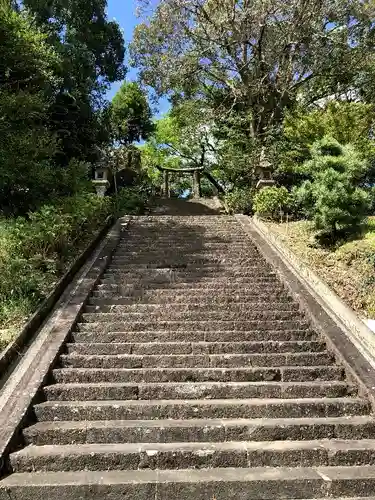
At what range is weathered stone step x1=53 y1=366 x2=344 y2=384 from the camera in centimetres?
533

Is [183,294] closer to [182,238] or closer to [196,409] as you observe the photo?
[196,409]

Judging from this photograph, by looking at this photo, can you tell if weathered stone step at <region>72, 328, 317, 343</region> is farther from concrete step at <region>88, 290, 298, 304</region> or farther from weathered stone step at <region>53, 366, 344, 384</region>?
concrete step at <region>88, 290, 298, 304</region>

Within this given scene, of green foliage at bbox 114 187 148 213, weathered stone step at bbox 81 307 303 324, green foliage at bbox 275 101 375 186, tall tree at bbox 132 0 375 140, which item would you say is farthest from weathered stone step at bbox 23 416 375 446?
tall tree at bbox 132 0 375 140

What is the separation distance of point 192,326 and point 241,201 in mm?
9182

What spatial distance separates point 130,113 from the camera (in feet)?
73.4

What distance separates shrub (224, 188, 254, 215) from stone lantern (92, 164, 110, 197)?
13.4 ft

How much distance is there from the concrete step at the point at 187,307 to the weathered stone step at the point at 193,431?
2.37 m

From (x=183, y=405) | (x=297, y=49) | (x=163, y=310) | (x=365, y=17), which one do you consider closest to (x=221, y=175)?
(x=297, y=49)

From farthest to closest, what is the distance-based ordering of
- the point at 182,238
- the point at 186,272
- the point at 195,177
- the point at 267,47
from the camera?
the point at 195,177, the point at 267,47, the point at 182,238, the point at 186,272

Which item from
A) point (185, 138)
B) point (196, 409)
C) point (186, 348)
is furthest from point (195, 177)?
point (196, 409)

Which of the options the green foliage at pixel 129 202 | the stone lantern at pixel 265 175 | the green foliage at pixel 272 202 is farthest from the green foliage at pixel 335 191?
the green foliage at pixel 129 202

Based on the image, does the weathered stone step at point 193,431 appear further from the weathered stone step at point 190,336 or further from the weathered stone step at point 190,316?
the weathered stone step at point 190,316

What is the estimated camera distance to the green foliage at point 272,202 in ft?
41.7

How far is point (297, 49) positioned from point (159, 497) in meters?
16.8
